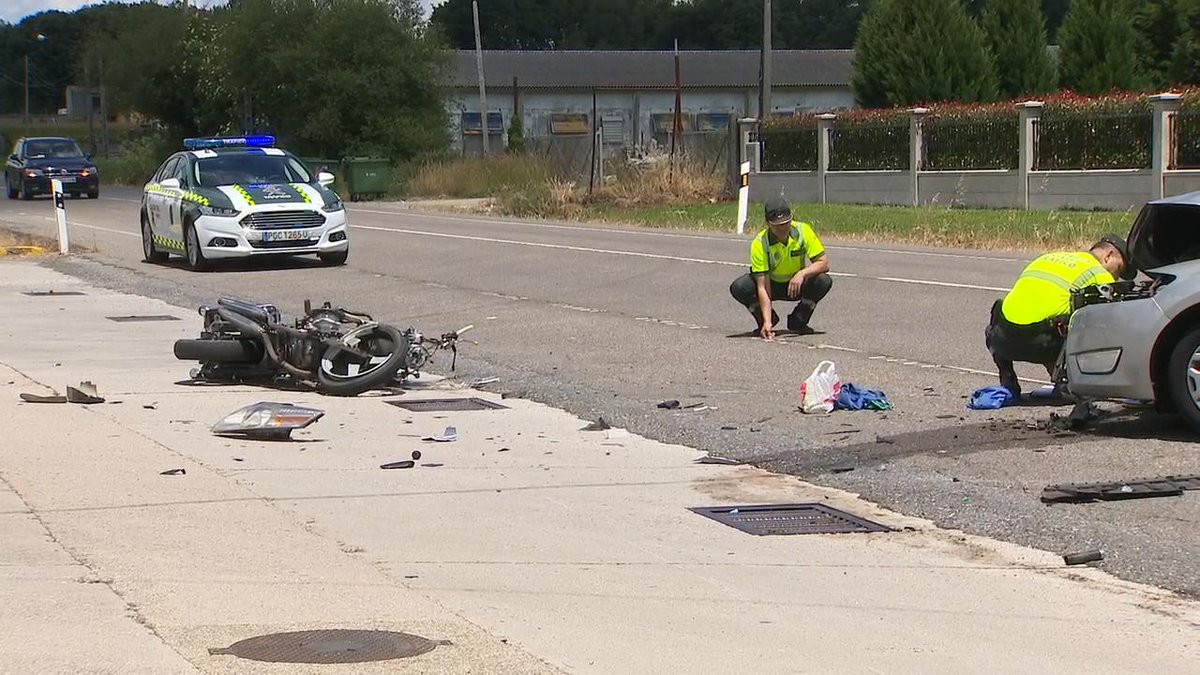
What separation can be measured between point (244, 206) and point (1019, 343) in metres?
14.2

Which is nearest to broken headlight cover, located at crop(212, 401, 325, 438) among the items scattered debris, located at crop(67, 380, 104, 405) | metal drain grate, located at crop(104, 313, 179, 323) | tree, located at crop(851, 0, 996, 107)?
scattered debris, located at crop(67, 380, 104, 405)

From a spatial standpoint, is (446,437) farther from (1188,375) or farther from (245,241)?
(245,241)

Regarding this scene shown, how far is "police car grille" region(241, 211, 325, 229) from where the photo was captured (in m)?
21.9

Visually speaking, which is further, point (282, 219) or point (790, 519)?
point (282, 219)

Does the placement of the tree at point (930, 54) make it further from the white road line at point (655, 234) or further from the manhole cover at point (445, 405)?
the manhole cover at point (445, 405)

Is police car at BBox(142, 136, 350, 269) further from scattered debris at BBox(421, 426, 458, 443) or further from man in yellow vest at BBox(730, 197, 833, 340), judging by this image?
scattered debris at BBox(421, 426, 458, 443)

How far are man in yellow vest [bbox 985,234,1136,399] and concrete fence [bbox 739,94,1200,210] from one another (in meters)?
22.3

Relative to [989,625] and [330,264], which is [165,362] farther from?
[330,264]

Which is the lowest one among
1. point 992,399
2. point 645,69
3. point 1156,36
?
point 992,399

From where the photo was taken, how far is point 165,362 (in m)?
13.1

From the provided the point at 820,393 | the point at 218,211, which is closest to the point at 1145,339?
the point at 820,393

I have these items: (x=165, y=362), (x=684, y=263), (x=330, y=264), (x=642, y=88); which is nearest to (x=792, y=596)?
(x=165, y=362)

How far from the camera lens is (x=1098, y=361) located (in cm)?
912

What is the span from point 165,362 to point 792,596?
8108 millimetres
